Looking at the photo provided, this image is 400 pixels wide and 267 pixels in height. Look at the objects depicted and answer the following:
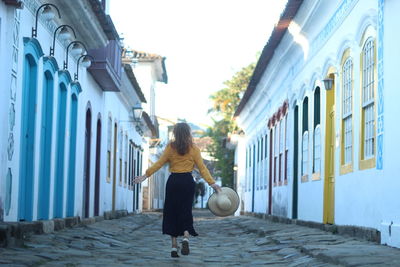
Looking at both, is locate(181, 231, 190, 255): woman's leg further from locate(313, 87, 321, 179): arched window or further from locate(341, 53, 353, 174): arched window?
locate(313, 87, 321, 179): arched window

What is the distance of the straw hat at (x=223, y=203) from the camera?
9.47m

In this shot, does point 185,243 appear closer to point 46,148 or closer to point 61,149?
point 46,148

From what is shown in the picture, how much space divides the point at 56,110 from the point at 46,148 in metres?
0.77

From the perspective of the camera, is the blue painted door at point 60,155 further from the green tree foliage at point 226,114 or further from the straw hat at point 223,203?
the green tree foliage at point 226,114

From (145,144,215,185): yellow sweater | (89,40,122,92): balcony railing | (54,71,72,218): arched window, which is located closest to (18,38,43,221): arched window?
(54,71,72,218): arched window

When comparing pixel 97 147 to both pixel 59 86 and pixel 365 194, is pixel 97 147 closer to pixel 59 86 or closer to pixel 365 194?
pixel 59 86

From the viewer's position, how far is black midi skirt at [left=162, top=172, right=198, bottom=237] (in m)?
9.62

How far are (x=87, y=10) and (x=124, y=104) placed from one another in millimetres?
13374

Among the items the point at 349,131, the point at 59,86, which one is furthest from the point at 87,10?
the point at 349,131

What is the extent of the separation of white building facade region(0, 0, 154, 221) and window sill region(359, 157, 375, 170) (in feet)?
14.9

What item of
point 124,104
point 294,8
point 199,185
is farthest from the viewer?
point 199,185

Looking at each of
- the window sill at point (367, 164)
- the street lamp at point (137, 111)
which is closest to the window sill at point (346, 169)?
the window sill at point (367, 164)

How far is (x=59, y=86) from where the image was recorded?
14844mm

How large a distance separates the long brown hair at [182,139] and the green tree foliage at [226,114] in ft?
130
